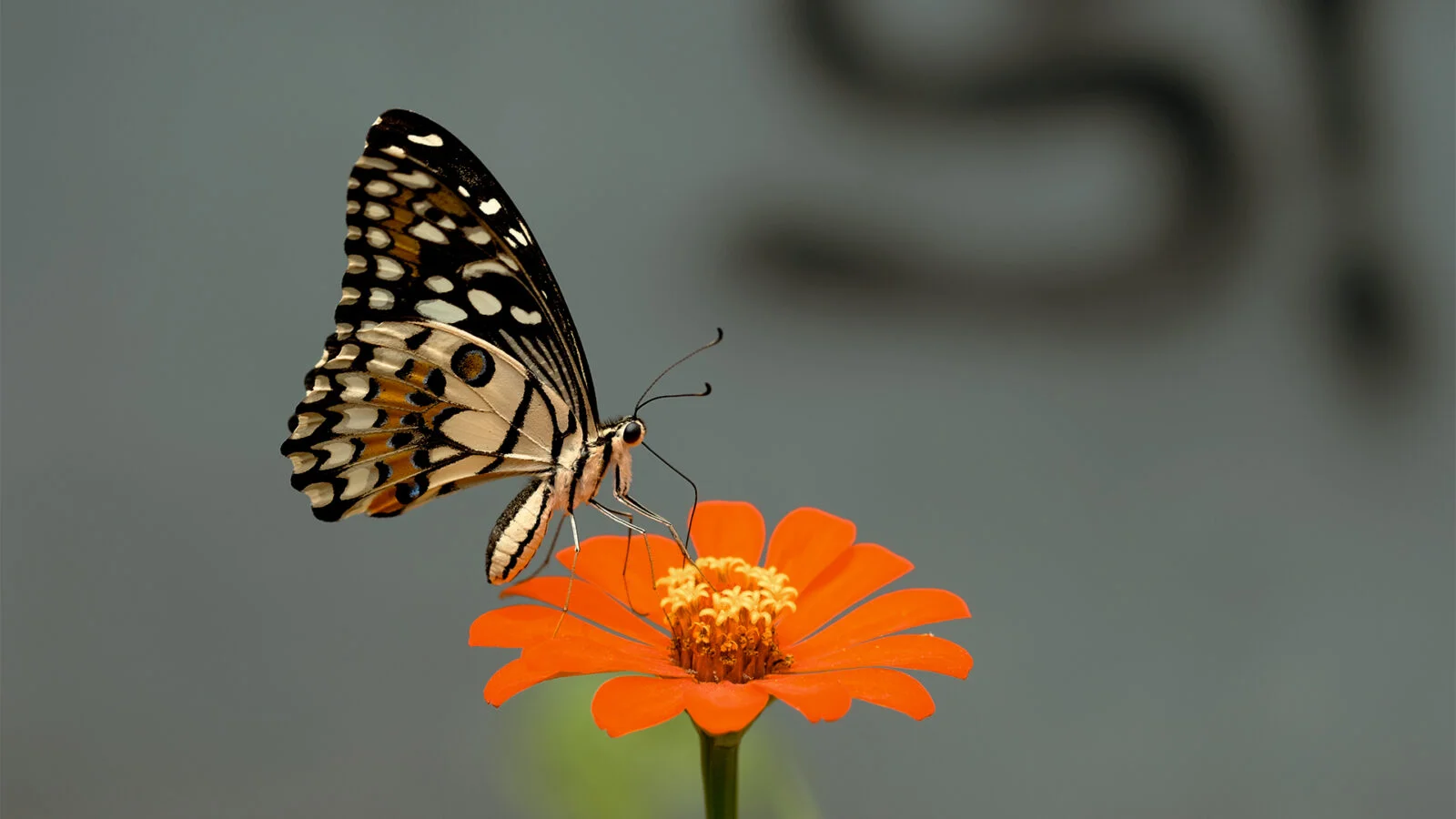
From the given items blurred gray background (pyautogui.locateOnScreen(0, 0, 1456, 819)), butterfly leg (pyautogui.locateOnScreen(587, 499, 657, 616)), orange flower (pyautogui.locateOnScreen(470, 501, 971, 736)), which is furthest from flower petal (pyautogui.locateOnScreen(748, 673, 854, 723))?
blurred gray background (pyautogui.locateOnScreen(0, 0, 1456, 819))

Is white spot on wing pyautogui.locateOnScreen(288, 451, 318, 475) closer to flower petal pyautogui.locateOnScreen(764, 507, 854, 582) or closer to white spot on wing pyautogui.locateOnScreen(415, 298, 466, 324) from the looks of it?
white spot on wing pyautogui.locateOnScreen(415, 298, 466, 324)

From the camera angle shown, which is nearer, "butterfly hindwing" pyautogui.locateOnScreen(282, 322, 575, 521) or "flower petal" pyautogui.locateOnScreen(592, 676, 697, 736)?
"flower petal" pyautogui.locateOnScreen(592, 676, 697, 736)

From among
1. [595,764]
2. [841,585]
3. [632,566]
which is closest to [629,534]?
[632,566]

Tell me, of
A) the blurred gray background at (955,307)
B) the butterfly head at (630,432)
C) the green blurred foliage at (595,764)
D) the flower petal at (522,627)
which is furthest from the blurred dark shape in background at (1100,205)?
the flower petal at (522,627)

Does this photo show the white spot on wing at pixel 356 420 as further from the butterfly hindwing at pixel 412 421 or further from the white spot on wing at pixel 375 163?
the white spot on wing at pixel 375 163

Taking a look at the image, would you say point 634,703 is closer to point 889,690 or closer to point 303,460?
Result: point 889,690

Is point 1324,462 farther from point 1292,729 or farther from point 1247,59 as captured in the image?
point 1247,59
